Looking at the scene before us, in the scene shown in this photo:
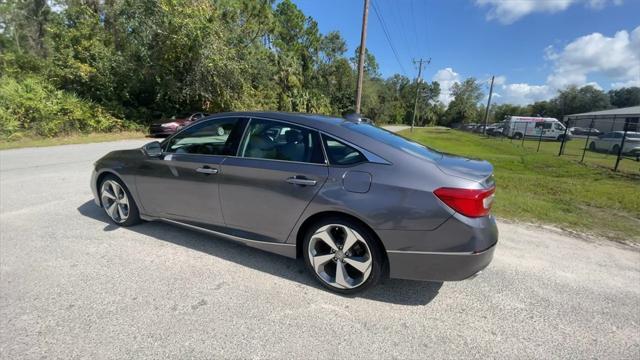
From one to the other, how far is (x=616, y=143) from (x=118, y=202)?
2392 cm

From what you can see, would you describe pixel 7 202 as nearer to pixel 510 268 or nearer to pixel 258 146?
pixel 258 146

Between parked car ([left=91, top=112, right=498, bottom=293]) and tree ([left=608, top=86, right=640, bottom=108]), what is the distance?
327 feet

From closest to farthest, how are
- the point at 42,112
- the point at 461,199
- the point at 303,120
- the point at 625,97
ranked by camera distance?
the point at 461,199 → the point at 303,120 → the point at 42,112 → the point at 625,97

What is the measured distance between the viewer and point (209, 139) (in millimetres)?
3250

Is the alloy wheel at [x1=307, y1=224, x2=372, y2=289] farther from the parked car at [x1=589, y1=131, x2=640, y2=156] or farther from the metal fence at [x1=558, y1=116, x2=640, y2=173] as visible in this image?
the parked car at [x1=589, y1=131, x2=640, y2=156]

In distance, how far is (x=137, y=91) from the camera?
1991cm

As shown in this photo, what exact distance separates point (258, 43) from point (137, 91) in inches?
437

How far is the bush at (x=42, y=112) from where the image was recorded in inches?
516

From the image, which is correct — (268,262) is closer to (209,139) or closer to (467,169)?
(209,139)

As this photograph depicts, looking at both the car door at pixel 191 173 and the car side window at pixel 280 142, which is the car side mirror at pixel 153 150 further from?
the car side window at pixel 280 142

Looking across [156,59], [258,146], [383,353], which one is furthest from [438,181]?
[156,59]

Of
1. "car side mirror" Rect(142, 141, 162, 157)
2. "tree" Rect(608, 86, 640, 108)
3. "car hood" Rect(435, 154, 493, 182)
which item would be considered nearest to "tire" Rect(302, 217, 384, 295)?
"car hood" Rect(435, 154, 493, 182)

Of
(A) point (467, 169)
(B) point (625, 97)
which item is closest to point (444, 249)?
(A) point (467, 169)

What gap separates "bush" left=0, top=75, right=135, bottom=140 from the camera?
1312 centimetres
